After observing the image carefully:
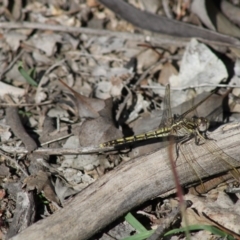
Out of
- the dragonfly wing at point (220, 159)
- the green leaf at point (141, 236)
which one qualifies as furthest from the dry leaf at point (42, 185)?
the dragonfly wing at point (220, 159)

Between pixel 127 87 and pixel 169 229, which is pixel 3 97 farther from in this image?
pixel 169 229

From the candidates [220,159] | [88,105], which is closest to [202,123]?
[220,159]

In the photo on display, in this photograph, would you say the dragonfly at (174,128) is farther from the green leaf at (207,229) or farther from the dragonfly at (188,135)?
the green leaf at (207,229)

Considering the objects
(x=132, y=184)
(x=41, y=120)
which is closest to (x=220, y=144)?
(x=132, y=184)

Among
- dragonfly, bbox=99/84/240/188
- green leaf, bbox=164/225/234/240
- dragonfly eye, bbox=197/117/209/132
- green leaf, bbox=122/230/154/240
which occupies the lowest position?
green leaf, bbox=122/230/154/240

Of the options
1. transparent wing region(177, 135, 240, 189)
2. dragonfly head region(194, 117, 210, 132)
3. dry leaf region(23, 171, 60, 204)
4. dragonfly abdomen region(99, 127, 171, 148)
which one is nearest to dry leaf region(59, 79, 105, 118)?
dragonfly abdomen region(99, 127, 171, 148)

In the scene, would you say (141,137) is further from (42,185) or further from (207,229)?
(207,229)

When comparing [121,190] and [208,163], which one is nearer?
[121,190]

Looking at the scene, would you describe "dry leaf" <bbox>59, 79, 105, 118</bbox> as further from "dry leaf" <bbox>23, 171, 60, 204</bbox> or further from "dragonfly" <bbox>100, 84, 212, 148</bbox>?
"dry leaf" <bbox>23, 171, 60, 204</bbox>
